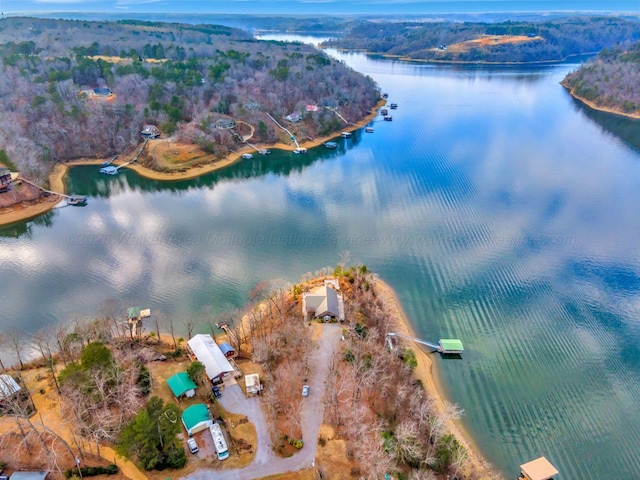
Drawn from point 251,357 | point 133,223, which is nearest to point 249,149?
point 133,223

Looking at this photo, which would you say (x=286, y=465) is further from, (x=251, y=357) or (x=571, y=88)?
(x=571, y=88)

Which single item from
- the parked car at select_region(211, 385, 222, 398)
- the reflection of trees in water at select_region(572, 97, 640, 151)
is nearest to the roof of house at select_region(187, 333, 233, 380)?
the parked car at select_region(211, 385, 222, 398)

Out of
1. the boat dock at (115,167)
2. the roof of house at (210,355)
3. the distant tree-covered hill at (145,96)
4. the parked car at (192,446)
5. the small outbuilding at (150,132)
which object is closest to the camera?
the parked car at (192,446)

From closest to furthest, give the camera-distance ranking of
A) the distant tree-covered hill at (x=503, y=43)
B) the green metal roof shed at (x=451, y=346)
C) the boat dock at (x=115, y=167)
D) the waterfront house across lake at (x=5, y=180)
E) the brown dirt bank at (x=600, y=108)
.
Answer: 1. the green metal roof shed at (x=451, y=346)
2. the waterfront house across lake at (x=5, y=180)
3. the boat dock at (x=115, y=167)
4. the brown dirt bank at (x=600, y=108)
5. the distant tree-covered hill at (x=503, y=43)

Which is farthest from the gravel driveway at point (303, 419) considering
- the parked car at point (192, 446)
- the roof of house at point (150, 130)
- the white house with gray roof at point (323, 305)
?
the roof of house at point (150, 130)

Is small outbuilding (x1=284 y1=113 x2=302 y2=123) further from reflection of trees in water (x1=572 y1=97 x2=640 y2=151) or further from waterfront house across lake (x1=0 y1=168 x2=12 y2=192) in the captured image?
reflection of trees in water (x1=572 y1=97 x2=640 y2=151)

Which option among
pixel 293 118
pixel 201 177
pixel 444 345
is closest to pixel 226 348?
pixel 444 345

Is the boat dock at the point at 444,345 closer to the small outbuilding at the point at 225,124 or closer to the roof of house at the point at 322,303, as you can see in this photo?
the roof of house at the point at 322,303
